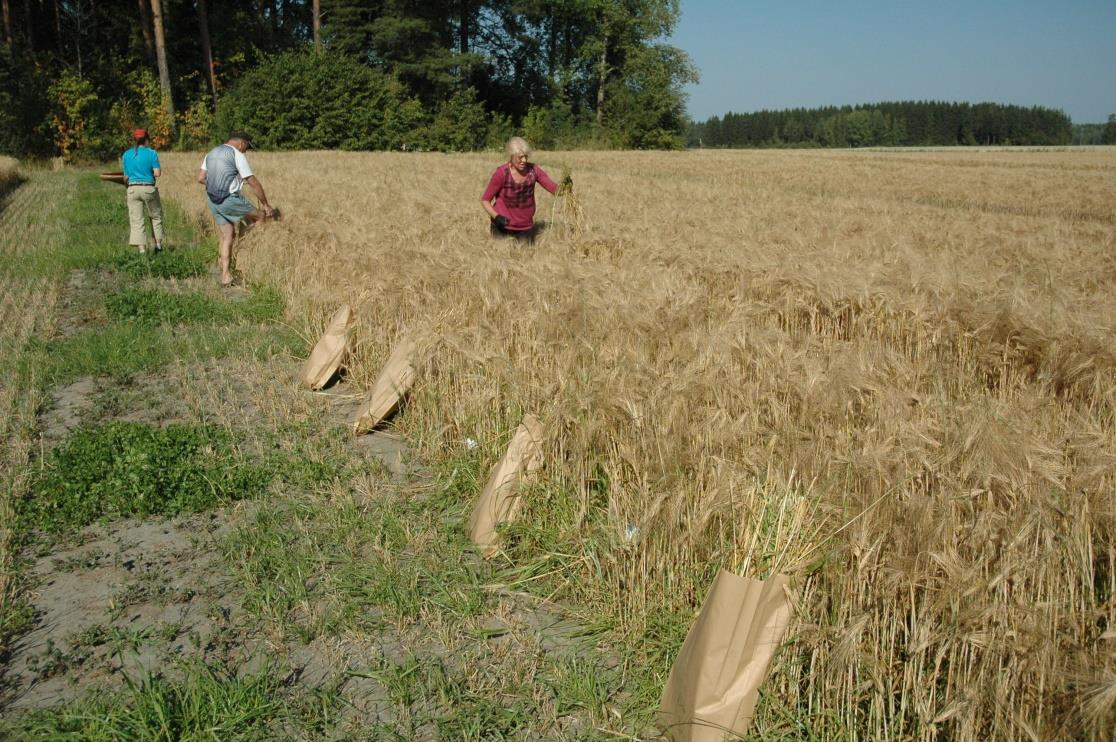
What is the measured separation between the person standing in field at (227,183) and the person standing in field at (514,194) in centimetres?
334

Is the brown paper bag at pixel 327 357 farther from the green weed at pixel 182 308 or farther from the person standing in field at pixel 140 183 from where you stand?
the person standing in field at pixel 140 183

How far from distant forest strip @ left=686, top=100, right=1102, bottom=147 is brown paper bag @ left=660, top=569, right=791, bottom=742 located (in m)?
137

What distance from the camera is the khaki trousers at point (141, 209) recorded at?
1217 centimetres

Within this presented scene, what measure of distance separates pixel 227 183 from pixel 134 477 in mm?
6612

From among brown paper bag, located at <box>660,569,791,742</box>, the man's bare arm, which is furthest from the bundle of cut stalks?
brown paper bag, located at <box>660,569,791,742</box>

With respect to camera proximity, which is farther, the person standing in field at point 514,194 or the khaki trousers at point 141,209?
the khaki trousers at point 141,209

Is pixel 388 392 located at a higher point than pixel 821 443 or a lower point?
lower

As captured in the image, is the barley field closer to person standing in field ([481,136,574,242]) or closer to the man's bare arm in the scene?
person standing in field ([481,136,574,242])

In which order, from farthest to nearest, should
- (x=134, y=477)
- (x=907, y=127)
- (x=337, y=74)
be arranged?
(x=907, y=127)
(x=337, y=74)
(x=134, y=477)

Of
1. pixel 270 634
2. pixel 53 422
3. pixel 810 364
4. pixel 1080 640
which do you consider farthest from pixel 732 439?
pixel 53 422

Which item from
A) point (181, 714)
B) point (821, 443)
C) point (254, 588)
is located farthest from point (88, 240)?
point (821, 443)

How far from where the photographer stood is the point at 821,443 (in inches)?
135

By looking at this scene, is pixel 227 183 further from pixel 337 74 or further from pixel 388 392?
pixel 337 74

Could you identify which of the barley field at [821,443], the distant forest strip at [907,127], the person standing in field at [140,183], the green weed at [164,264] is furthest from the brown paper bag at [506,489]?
the distant forest strip at [907,127]
